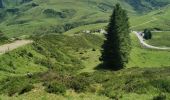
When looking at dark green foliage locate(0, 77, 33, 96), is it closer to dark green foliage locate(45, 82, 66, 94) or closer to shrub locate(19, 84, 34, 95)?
shrub locate(19, 84, 34, 95)

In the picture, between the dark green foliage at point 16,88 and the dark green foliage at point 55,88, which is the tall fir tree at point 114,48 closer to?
the dark green foliage at point 16,88

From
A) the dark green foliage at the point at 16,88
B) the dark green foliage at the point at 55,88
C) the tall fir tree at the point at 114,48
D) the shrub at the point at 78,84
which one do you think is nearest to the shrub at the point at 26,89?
the dark green foliage at the point at 16,88

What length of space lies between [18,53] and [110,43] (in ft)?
75.4

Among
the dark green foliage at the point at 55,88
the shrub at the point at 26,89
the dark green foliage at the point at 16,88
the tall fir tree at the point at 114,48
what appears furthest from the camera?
the tall fir tree at the point at 114,48

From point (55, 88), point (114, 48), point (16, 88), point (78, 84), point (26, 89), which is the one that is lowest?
point (114, 48)

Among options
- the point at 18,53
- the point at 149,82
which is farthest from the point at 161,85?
the point at 18,53

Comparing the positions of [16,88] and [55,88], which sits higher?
[55,88]

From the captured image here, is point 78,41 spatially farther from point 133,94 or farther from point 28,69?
point 133,94

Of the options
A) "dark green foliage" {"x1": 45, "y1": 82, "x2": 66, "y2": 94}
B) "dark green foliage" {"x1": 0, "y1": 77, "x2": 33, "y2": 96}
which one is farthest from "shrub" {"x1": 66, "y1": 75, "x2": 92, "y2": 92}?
"dark green foliage" {"x1": 0, "y1": 77, "x2": 33, "y2": 96}

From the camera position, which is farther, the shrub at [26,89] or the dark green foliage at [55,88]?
the shrub at [26,89]

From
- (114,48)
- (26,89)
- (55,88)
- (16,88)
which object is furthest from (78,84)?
(114,48)

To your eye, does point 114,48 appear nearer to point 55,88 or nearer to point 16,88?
point 16,88

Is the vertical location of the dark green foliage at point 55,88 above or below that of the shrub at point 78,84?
above

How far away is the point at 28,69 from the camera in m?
79.2
